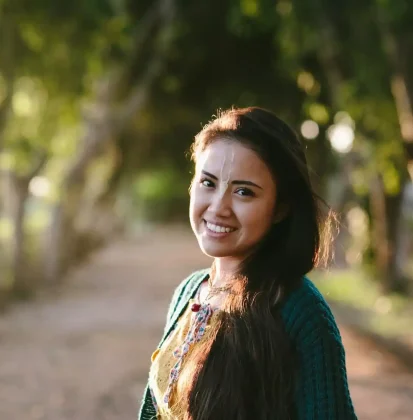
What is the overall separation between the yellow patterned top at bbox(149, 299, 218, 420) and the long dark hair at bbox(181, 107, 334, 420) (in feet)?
0.16

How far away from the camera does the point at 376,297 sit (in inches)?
437

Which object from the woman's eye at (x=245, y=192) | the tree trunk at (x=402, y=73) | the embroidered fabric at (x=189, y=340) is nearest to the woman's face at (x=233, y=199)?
the woman's eye at (x=245, y=192)

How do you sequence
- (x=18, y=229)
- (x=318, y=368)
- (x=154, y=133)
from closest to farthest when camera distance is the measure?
(x=318, y=368) → (x=18, y=229) → (x=154, y=133)

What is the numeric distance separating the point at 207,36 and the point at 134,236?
1667cm

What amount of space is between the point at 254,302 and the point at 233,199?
0.81 ft

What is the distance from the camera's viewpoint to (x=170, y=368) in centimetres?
158

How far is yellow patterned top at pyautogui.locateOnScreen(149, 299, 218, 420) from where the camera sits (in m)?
1.51

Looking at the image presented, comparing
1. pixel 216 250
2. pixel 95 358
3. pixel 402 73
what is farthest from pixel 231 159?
pixel 95 358

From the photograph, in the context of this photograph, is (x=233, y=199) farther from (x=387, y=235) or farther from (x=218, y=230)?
(x=387, y=235)

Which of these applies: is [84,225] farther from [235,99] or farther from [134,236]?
[134,236]

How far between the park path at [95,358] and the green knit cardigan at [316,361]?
12.7ft

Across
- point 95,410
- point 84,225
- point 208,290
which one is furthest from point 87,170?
point 208,290

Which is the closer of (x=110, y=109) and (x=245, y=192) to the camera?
(x=245, y=192)

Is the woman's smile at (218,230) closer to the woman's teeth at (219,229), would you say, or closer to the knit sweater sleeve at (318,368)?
the woman's teeth at (219,229)
